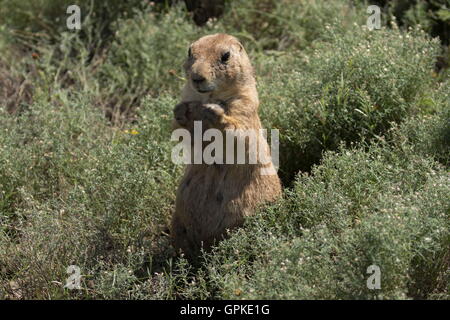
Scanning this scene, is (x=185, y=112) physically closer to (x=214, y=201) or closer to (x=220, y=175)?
(x=220, y=175)

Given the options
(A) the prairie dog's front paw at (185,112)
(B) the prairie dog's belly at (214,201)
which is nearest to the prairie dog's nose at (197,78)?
(A) the prairie dog's front paw at (185,112)

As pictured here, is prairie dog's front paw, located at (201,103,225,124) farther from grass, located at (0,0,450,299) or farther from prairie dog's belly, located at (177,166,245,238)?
grass, located at (0,0,450,299)

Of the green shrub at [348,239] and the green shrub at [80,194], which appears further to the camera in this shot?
the green shrub at [80,194]

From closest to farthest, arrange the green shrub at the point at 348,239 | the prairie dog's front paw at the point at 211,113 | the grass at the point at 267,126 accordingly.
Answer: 1. the green shrub at the point at 348,239
2. the grass at the point at 267,126
3. the prairie dog's front paw at the point at 211,113

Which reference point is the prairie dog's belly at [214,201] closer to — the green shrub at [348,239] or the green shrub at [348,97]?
the green shrub at [348,239]

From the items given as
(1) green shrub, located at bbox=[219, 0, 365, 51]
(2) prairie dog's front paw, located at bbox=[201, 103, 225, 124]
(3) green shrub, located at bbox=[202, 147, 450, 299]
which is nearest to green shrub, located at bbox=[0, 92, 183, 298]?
(3) green shrub, located at bbox=[202, 147, 450, 299]

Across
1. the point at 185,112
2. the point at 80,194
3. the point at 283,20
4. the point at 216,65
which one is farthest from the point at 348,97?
the point at 80,194

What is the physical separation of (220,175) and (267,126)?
138 cm

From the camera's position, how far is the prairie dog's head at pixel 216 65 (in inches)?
197

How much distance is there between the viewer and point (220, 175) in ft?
17.0

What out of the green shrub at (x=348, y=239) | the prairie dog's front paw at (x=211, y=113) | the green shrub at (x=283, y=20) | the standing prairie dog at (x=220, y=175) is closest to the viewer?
the green shrub at (x=348, y=239)

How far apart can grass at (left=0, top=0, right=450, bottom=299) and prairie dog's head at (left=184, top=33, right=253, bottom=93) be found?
956 mm

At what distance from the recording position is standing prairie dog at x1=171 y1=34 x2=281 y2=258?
16.9 feet
